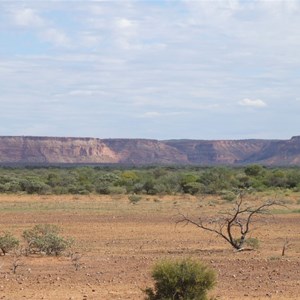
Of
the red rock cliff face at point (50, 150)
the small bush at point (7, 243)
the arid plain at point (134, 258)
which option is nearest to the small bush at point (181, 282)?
the arid plain at point (134, 258)

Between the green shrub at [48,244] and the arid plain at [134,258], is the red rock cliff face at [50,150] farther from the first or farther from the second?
the green shrub at [48,244]

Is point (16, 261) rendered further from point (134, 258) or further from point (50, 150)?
point (50, 150)

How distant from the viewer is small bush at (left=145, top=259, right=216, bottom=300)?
41.1ft

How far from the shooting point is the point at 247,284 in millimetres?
16281

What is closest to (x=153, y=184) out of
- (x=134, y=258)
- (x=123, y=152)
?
(x=134, y=258)

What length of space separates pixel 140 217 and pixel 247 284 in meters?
19.9

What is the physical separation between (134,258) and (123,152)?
177m

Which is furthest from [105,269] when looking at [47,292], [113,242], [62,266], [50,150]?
[50,150]

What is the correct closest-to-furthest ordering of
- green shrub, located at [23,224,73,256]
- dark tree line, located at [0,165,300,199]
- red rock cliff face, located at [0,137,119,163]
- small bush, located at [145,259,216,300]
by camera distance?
small bush, located at [145,259,216,300] < green shrub, located at [23,224,73,256] < dark tree line, located at [0,165,300,199] < red rock cliff face, located at [0,137,119,163]

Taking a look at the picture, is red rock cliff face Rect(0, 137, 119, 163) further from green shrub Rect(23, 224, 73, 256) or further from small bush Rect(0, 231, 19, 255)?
small bush Rect(0, 231, 19, 255)

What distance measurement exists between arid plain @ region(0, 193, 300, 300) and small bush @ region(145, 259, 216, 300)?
180cm

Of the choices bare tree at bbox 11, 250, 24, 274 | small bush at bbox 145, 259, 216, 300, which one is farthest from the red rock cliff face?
small bush at bbox 145, 259, 216, 300

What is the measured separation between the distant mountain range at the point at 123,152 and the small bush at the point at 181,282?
160227mm

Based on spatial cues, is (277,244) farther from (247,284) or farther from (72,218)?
(72,218)
